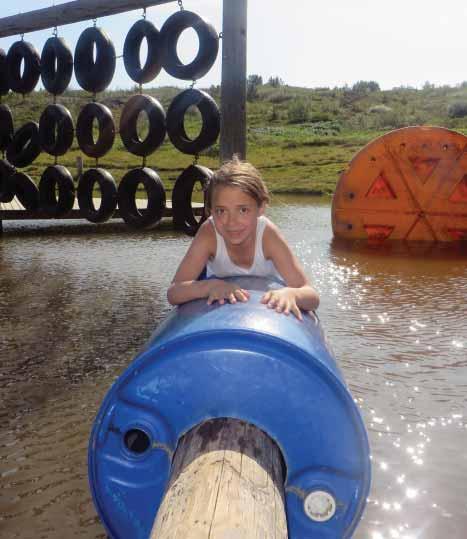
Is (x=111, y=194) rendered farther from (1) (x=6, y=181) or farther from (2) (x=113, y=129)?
(1) (x=6, y=181)

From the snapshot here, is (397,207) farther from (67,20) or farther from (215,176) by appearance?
(215,176)

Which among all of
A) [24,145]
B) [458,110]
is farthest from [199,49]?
[458,110]

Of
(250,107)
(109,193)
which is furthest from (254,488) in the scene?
(250,107)

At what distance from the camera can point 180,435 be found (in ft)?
5.82

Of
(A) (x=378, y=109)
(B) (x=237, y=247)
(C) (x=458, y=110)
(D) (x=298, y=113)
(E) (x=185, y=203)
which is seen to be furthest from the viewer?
(A) (x=378, y=109)

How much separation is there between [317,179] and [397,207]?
10.8 m

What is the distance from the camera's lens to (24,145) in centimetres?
792

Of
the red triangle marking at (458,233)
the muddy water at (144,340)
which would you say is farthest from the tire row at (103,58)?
the red triangle marking at (458,233)

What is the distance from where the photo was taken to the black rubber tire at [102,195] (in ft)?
21.8

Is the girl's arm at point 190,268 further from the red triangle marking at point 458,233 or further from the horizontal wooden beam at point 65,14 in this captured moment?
the red triangle marking at point 458,233

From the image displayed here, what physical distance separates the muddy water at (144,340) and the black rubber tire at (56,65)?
2017 millimetres

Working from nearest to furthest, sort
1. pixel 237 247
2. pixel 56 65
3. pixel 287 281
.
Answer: pixel 287 281
pixel 237 247
pixel 56 65

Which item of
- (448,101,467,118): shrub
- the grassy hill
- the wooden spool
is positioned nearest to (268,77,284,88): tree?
the grassy hill

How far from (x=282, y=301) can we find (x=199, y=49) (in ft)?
13.6
